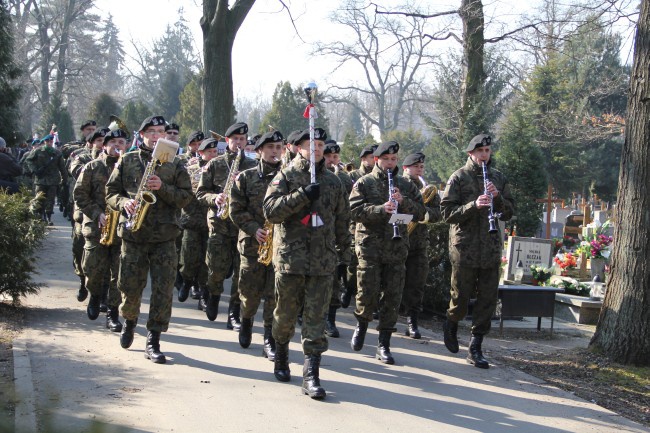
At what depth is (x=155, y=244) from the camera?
298 inches

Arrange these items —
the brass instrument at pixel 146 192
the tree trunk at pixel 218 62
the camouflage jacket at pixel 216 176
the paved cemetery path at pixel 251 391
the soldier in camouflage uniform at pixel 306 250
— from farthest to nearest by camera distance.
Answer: the tree trunk at pixel 218 62
the camouflage jacket at pixel 216 176
the brass instrument at pixel 146 192
the soldier in camouflage uniform at pixel 306 250
the paved cemetery path at pixel 251 391

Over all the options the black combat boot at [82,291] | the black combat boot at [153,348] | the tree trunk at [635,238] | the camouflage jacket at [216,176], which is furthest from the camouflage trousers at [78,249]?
the tree trunk at [635,238]

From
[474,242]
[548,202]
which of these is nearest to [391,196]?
[474,242]

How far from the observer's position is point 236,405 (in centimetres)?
611

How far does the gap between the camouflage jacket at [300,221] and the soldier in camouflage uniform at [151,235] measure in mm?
1302

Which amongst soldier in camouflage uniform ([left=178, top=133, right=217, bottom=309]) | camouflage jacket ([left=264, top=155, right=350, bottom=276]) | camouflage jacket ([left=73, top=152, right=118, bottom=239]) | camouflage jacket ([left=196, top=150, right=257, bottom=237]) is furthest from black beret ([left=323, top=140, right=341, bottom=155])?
camouflage jacket ([left=264, top=155, right=350, bottom=276])

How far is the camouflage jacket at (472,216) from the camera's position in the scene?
26.4 feet

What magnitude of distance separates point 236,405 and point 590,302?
8055mm

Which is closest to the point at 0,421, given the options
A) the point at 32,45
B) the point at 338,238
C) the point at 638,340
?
the point at 338,238

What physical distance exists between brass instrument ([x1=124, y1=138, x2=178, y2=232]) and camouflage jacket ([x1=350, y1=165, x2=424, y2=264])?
203cm

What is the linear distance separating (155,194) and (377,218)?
227cm

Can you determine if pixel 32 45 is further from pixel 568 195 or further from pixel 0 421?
pixel 0 421

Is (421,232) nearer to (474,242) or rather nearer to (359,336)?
(474,242)

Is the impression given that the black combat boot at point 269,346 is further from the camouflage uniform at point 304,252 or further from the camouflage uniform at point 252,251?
the camouflage uniform at point 304,252
